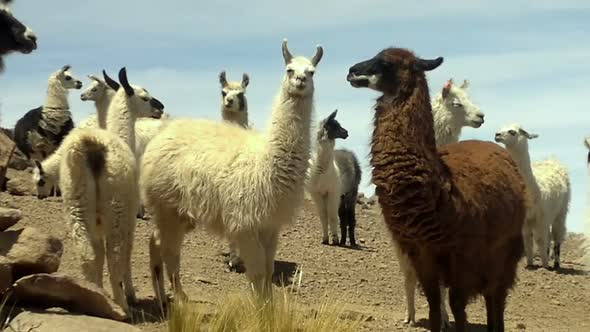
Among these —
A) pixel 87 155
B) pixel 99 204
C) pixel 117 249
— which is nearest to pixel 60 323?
pixel 117 249

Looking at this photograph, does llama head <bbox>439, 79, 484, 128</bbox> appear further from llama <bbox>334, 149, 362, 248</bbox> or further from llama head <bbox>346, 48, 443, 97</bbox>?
llama <bbox>334, 149, 362, 248</bbox>

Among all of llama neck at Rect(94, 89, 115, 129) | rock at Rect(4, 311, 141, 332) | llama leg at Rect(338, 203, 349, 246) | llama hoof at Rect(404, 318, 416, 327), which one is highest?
llama neck at Rect(94, 89, 115, 129)

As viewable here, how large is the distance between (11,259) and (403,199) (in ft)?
9.22

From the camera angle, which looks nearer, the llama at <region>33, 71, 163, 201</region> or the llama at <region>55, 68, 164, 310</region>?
Answer: the llama at <region>55, 68, 164, 310</region>

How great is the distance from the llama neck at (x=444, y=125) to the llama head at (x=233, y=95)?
2.56 metres

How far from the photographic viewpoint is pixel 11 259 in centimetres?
702

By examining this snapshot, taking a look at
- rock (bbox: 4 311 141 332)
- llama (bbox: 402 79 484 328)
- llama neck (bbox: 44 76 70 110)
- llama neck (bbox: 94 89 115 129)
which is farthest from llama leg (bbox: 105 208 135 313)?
llama neck (bbox: 44 76 70 110)

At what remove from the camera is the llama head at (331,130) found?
1633cm

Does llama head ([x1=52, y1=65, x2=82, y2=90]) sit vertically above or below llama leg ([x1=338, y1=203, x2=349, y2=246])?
above

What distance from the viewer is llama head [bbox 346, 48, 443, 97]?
7.32 m

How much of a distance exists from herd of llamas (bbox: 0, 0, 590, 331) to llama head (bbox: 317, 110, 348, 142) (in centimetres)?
569

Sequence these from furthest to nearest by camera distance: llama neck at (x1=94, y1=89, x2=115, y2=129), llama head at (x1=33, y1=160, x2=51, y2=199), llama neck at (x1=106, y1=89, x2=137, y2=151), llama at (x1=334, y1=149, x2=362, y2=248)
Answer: llama at (x1=334, y1=149, x2=362, y2=248) → llama neck at (x1=94, y1=89, x2=115, y2=129) → llama head at (x1=33, y1=160, x2=51, y2=199) → llama neck at (x1=106, y1=89, x2=137, y2=151)

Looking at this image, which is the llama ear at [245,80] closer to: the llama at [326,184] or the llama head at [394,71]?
the llama at [326,184]

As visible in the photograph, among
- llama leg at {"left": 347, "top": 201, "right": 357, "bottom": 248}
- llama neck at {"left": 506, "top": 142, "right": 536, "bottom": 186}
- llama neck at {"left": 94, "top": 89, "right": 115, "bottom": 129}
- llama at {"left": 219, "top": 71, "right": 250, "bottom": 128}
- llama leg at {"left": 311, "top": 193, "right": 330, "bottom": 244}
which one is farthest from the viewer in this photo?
llama leg at {"left": 347, "top": 201, "right": 357, "bottom": 248}
